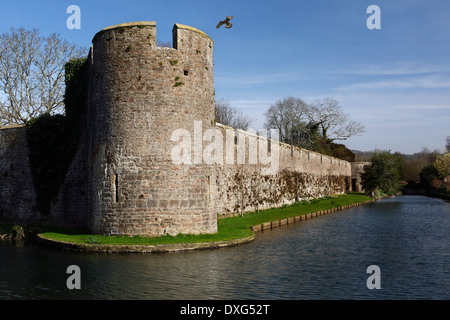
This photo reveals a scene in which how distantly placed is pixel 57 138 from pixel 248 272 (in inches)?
504

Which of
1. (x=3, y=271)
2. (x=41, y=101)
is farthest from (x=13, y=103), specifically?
(x=3, y=271)

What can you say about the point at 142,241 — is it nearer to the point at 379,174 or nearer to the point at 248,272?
the point at 248,272

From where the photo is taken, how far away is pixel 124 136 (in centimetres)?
1475

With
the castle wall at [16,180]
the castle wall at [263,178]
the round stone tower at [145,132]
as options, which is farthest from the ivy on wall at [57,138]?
the castle wall at [263,178]

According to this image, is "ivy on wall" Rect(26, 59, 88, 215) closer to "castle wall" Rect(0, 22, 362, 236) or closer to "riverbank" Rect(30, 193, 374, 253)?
"castle wall" Rect(0, 22, 362, 236)

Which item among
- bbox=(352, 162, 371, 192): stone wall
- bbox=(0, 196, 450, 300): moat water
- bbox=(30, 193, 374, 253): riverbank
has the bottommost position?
bbox=(0, 196, 450, 300): moat water

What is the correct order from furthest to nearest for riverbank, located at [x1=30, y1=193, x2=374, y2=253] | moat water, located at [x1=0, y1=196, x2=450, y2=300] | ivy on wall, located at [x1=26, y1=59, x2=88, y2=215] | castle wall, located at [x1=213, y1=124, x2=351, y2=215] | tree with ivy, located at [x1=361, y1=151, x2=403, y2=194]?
1. tree with ivy, located at [x1=361, y1=151, x2=403, y2=194]
2. castle wall, located at [x1=213, y1=124, x2=351, y2=215]
3. ivy on wall, located at [x1=26, y1=59, x2=88, y2=215]
4. riverbank, located at [x1=30, y1=193, x2=374, y2=253]
5. moat water, located at [x1=0, y1=196, x2=450, y2=300]

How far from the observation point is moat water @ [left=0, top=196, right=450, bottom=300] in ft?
29.0

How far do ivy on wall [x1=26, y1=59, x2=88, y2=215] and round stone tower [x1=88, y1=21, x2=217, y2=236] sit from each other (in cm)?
387

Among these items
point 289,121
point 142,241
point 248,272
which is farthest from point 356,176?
point 248,272

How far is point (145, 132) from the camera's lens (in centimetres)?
1461

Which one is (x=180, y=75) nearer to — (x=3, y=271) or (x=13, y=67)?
(x=3, y=271)

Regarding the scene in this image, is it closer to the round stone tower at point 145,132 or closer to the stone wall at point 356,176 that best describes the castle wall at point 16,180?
the round stone tower at point 145,132

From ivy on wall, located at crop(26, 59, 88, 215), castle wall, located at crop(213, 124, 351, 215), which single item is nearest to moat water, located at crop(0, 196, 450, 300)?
ivy on wall, located at crop(26, 59, 88, 215)
